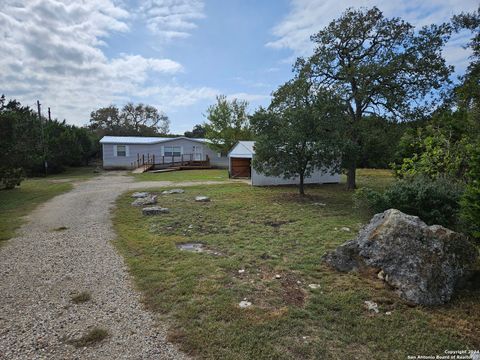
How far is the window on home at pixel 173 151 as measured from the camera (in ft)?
98.8

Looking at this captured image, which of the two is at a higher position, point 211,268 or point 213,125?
point 213,125

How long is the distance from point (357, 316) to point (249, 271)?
1.84m

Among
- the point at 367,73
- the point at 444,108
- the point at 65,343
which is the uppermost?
the point at 367,73

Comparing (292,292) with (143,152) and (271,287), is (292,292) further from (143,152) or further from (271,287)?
(143,152)

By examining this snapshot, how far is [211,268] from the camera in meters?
4.93

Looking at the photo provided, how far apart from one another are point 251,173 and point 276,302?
43.0ft

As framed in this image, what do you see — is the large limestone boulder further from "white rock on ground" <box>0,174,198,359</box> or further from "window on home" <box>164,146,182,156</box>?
"window on home" <box>164,146,182,156</box>

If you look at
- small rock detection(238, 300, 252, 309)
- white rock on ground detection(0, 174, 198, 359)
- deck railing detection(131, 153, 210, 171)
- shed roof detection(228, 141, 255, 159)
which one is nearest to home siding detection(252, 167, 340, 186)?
shed roof detection(228, 141, 255, 159)

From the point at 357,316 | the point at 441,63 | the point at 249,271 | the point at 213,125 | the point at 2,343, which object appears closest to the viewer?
the point at 2,343

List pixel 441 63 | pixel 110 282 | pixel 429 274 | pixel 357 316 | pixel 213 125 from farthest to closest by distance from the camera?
pixel 213 125 → pixel 441 63 → pixel 110 282 → pixel 429 274 → pixel 357 316

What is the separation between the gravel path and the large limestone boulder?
3.14 m

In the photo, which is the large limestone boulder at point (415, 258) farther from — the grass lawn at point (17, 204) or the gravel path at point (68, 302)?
the grass lawn at point (17, 204)

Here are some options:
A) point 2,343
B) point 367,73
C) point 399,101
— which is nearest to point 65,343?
point 2,343

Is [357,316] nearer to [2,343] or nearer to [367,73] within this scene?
[2,343]
